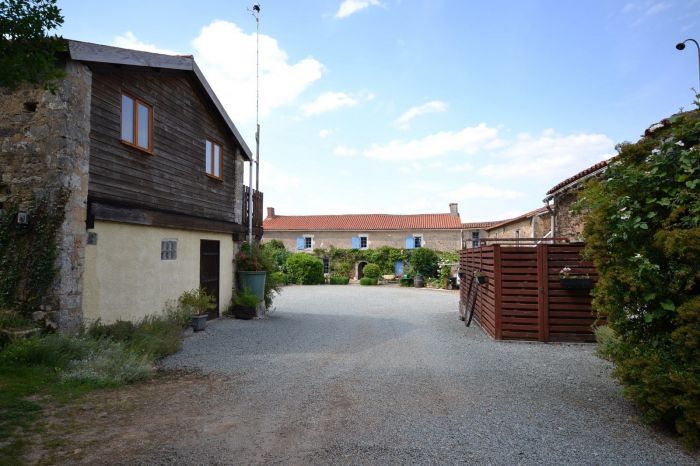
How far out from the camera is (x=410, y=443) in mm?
4094

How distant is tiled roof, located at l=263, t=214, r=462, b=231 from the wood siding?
942 inches

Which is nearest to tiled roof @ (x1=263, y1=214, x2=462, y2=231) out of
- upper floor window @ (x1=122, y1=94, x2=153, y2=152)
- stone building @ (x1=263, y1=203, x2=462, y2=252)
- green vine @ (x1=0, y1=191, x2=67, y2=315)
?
stone building @ (x1=263, y1=203, x2=462, y2=252)

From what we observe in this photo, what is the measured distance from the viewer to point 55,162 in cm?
724

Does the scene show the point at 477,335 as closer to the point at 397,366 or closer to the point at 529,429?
the point at 397,366

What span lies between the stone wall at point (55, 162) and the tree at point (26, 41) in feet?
10.8

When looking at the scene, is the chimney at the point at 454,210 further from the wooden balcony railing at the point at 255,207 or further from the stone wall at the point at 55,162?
the stone wall at the point at 55,162

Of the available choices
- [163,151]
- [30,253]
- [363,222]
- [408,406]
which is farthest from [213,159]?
[363,222]

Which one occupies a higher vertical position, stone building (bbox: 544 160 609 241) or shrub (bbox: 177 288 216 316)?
stone building (bbox: 544 160 609 241)

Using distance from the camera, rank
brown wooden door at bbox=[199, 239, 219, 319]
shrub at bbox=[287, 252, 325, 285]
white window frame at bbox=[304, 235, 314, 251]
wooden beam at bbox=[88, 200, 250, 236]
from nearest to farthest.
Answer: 1. wooden beam at bbox=[88, 200, 250, 236]
2. brown wooden door at bbox=[199, 239, 219, 319]
3. shrub at bbox=[287, 252, 325, 285]
4. white window frame at bbox=[304, 235, 314, 251]

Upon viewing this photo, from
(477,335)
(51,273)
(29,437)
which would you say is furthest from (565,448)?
(51,273)

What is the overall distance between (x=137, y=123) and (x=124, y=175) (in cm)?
122

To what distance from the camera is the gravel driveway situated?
3.91 metres

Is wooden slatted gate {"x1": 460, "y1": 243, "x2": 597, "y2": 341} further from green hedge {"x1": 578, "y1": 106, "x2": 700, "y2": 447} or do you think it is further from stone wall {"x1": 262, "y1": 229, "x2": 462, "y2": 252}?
stone wall {"x1": 262, "y1": 229, "x2": 462, "y2": 252}

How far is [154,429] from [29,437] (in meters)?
1.04
